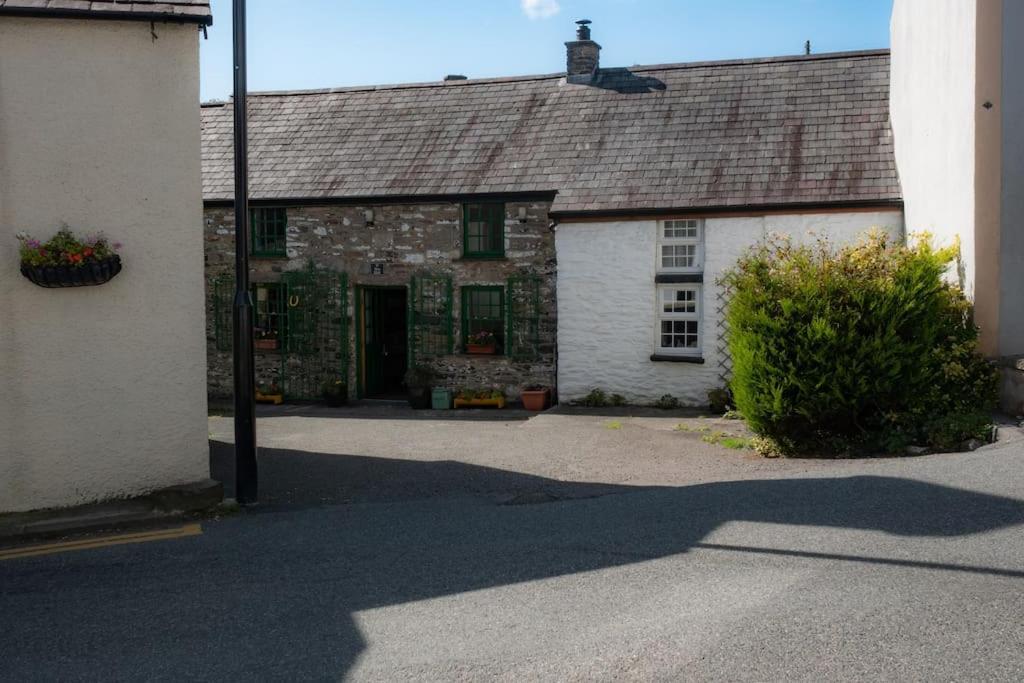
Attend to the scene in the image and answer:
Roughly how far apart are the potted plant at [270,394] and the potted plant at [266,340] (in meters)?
0.76

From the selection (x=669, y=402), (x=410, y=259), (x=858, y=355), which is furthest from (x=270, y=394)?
(x=858, y=355)

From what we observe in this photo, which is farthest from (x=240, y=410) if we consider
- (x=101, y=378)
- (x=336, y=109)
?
(x=336, y=109)

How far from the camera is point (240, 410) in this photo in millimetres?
9031

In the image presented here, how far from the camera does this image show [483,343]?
18.8 meters

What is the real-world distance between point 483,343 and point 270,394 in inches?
183

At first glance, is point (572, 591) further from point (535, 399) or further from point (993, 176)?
point (535, 399)

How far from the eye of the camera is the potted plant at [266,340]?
65.3ft

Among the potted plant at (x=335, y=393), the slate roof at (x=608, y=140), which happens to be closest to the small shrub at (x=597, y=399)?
the slate roof at (x=608, y=140)

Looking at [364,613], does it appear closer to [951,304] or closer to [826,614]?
[826,614]

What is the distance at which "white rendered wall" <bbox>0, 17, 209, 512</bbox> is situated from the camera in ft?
27.5

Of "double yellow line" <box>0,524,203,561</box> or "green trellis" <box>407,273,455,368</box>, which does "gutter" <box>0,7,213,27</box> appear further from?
"green trellis" <box>407,273,455,368</box>

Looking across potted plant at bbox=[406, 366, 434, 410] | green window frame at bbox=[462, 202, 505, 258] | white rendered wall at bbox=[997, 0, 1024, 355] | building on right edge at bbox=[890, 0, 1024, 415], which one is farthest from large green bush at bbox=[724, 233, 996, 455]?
potted plant at bbox=[406, 366, 434, 410]

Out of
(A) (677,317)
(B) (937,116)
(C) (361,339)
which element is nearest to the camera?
(B) (937,116)

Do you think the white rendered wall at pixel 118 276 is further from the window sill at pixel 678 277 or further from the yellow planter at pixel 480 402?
the window sill at pixel 678 277
